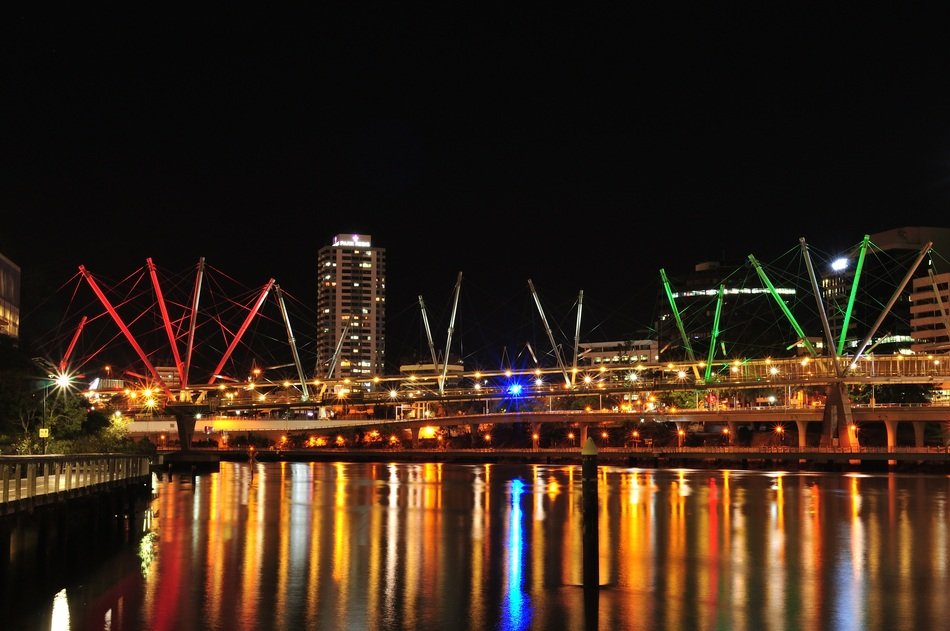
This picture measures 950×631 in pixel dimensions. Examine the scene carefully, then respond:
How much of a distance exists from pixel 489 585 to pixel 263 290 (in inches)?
3748

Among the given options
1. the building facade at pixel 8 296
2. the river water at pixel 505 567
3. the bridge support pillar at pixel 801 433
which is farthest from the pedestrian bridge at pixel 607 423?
the building facade at pixel 8 296

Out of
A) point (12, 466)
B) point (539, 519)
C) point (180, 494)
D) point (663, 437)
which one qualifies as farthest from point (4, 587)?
point (663, 437)

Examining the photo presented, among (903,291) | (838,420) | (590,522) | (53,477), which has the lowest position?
(590,522)

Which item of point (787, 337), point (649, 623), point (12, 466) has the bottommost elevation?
point (649, 623)

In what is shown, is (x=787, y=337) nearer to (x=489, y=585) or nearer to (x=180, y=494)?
(x=180, y=494)

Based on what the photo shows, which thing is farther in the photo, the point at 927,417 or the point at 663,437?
the point at 663,437

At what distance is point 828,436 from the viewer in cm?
11206

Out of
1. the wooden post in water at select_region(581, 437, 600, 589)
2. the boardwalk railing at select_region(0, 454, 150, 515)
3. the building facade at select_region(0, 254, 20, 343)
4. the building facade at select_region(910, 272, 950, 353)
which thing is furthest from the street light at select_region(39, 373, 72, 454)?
the building facade at select_region(910, 272, 950, 353)

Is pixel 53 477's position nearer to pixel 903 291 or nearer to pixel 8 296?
pixel 8 296

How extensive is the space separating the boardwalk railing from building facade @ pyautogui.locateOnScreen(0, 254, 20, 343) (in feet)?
108

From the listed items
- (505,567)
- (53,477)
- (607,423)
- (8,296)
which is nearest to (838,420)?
(607,423)

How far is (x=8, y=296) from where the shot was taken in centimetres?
7994

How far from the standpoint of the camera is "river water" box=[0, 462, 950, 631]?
28.2 metres

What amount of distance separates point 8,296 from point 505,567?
5524 cm
